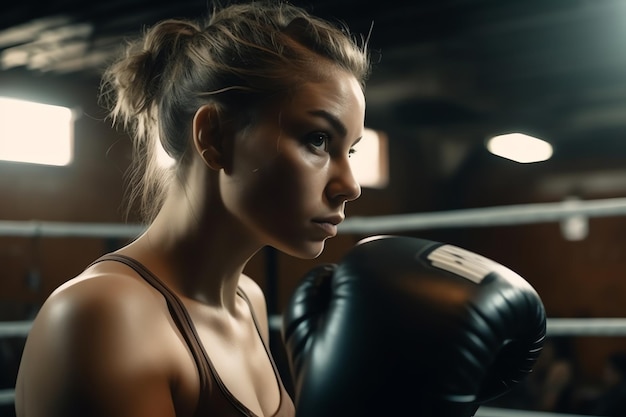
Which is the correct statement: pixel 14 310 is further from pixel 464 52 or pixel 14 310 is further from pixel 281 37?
pixel 281 37

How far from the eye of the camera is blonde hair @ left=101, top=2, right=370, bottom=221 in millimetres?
921

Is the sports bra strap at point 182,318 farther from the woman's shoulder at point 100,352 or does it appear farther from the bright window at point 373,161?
the bright window at point 373,161

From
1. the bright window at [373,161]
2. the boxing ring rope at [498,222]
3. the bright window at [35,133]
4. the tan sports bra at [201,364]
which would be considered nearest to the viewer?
the tan sports bra at [201,364]

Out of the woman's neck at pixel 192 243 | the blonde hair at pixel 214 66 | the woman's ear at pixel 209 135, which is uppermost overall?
the blonde hair at pixel 214 66

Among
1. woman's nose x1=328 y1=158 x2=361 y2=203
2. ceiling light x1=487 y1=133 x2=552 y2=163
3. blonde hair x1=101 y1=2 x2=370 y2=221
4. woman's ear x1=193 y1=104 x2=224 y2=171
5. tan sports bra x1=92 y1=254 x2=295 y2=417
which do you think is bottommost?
tan sports bra x1=92 y1=254 x2=295 y2=417

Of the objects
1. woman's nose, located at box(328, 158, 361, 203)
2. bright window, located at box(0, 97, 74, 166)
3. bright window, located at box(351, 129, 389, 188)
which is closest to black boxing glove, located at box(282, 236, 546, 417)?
woman's nose, located at box(328, 158, 361, 203)

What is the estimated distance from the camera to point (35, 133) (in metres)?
4.84

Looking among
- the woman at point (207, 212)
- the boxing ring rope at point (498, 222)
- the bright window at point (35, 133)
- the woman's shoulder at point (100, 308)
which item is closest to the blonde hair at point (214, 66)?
the woman at point (207, 212)

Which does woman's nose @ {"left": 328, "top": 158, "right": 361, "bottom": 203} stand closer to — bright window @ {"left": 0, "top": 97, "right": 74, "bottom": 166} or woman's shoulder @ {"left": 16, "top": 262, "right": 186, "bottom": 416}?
woman's shoulder @ {"left": 16, "top": 262, "right": 186, "bottom": 416}

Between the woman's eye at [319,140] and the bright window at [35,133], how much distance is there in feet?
13.6

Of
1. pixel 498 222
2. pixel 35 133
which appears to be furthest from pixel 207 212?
pixel 35 133

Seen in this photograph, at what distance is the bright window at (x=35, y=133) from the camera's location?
4680 millimetres

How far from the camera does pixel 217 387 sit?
88cm

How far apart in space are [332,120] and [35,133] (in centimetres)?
437
